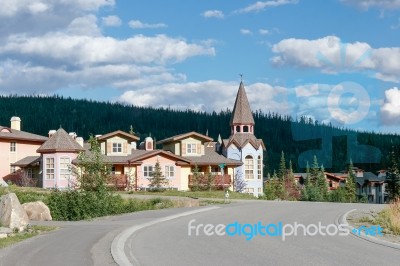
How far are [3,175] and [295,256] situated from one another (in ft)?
169

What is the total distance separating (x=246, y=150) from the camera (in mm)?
60906

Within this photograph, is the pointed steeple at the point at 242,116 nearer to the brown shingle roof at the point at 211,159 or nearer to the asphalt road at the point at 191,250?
the brown shingle roof at the point at 211,159

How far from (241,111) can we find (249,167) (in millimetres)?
6463

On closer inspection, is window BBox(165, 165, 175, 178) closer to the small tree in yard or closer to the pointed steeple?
the small tree in yard

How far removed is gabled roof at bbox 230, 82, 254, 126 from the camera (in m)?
62.7

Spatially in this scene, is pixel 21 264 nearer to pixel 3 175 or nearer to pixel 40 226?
pixel 40 226

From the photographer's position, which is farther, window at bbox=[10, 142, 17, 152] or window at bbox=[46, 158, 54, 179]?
window at bbox=[10, 142, 17, 152]

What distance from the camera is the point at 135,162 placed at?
54.8 meters

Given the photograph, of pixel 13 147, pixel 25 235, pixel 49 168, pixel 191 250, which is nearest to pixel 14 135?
pixel 13 147

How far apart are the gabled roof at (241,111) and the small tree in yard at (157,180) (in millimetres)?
12586

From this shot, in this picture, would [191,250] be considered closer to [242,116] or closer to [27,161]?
[27,161]

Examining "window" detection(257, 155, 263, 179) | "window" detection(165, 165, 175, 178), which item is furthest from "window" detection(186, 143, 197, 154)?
"window" detection(257, 155, 263, 179)

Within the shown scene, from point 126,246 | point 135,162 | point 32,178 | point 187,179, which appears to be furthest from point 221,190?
point 126,246

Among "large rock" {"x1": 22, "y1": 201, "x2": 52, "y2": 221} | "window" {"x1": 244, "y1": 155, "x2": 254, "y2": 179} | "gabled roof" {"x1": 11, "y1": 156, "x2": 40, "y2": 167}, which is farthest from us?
"window" {"x1": 244, "y1": 155, "x2": 254, "y2": 179}
